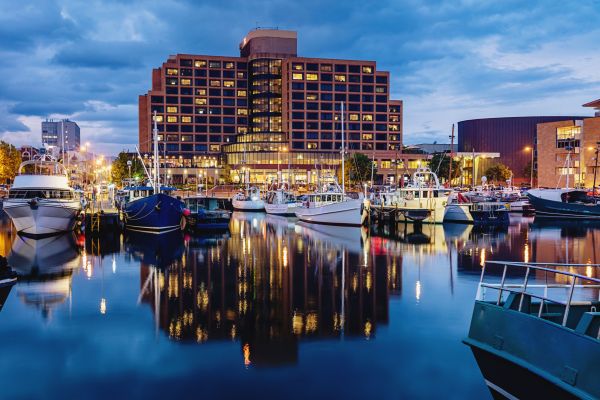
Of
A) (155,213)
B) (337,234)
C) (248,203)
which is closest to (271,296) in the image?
(337,234)

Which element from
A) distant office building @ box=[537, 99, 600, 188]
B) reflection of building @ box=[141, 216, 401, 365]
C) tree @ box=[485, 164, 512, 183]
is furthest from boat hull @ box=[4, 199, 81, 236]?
tree @ box=[485, 164, 512, 183]

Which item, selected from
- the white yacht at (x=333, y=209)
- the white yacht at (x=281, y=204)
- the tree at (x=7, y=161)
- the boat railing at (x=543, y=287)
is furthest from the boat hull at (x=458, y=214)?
the tree at (x=7, y=161)

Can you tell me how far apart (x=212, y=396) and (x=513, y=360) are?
20.8 feet

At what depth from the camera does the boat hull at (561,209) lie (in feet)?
216

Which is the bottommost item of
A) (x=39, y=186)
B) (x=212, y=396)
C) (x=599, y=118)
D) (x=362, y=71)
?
(x=212, y=396)

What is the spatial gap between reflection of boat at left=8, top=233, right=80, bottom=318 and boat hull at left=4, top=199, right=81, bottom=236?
130 centimetres

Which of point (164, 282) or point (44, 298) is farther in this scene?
point (164, 282)

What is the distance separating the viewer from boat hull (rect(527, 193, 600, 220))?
65688mm

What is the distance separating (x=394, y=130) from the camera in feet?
542

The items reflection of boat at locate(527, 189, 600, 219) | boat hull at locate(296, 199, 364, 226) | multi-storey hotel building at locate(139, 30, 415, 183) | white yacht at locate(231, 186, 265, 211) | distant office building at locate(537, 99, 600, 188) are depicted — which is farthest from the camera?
multi-storey hotel building at locate(139, 30, 415, 183)

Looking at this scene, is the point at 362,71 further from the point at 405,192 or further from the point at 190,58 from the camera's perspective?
the point at 405,192

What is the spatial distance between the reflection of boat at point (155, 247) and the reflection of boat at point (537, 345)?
2068 cm

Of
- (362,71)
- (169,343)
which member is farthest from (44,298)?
(362,71)

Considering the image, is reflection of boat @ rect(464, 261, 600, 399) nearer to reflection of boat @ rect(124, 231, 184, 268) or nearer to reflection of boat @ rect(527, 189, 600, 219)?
reflection of boat @ rect(124, 231, 184, 268)
